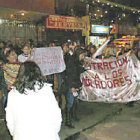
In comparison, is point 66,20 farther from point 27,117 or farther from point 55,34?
point 27,117

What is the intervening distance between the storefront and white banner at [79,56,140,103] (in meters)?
4.17

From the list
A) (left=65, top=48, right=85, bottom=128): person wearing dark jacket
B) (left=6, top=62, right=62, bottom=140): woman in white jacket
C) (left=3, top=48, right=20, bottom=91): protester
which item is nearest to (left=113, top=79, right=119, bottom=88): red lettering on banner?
(left=65, top=48, right=85, bottom=128): person wearing dark jacket

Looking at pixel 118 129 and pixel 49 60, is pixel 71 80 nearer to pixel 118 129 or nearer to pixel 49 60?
pixel 49 60

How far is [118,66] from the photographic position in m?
5.33

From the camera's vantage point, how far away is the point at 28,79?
199 cm

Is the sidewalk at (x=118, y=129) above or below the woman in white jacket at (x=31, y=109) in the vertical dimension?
below

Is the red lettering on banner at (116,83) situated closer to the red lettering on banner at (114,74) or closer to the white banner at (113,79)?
the white banner at (113,79)

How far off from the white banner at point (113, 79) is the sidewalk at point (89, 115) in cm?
43

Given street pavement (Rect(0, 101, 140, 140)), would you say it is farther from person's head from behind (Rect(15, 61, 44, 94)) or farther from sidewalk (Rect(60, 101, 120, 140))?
person's head from behind (Rect(15, 61, 44, 94))

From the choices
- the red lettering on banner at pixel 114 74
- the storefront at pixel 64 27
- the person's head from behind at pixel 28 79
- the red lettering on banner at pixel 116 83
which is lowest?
the red lettering on banner at pixel 116 83

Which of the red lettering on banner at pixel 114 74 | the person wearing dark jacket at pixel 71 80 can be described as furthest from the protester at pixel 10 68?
the red lettering on banner at pixel 114 74

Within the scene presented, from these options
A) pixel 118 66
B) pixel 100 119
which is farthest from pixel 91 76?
pixel 100 119

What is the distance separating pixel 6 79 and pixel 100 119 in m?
2.54

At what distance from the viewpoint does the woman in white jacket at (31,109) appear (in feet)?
6.37
